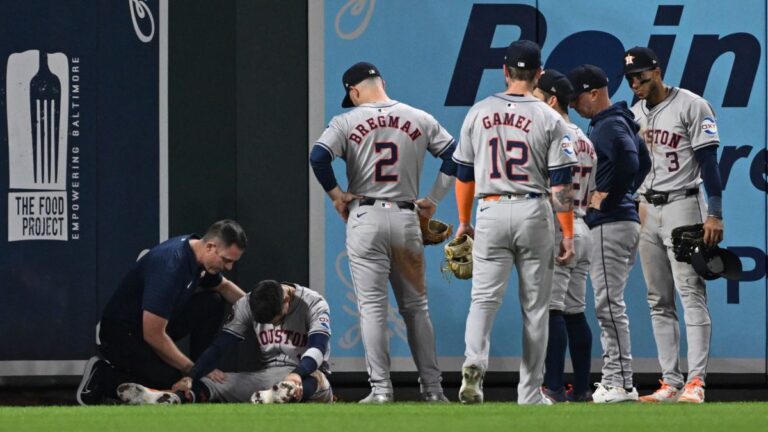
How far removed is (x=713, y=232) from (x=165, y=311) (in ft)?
10.4

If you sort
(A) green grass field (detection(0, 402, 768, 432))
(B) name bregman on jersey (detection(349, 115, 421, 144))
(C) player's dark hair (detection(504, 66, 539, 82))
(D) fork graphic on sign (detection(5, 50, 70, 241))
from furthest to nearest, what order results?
(D) fork graphic on sign (detection(5, 50, 70, 241)), (B) name bregman on jersey (detection(349, 115, 421, 144)), (C) player's dark hair (detection(504, 66, 539, 82)), (A) green grass field (detection(0, 402, 768, 432))

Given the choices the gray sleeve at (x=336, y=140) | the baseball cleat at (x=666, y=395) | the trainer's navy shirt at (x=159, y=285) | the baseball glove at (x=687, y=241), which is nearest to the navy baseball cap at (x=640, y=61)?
the baseball glove at (x=687, y=241)

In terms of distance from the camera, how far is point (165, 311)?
7148 mm

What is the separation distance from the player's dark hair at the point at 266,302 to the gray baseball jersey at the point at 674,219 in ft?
7.32

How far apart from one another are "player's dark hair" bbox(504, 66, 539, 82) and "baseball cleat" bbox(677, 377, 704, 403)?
2108 millimetres

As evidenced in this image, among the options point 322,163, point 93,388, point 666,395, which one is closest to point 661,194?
point 666,395

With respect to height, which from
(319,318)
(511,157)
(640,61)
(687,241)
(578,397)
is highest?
(640,61)

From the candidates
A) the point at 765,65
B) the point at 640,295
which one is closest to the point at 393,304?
the point at 640,295

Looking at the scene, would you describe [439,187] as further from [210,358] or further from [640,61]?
[210,358]

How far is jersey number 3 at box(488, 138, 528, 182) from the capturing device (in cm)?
645

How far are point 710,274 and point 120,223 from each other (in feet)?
12.6

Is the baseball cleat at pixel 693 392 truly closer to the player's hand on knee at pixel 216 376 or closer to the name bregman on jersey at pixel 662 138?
the name bregman on jersey at pixel 662 138

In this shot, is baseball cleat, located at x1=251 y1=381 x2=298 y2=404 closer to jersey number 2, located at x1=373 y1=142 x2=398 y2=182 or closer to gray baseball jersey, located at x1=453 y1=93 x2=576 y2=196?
jersey number 2, located at x1=373 y1=142 x2=398 y2=182

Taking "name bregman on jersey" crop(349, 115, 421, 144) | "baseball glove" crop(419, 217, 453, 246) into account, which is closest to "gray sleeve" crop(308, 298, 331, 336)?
"baseball glove" crop(419, 217, 453, 246)
